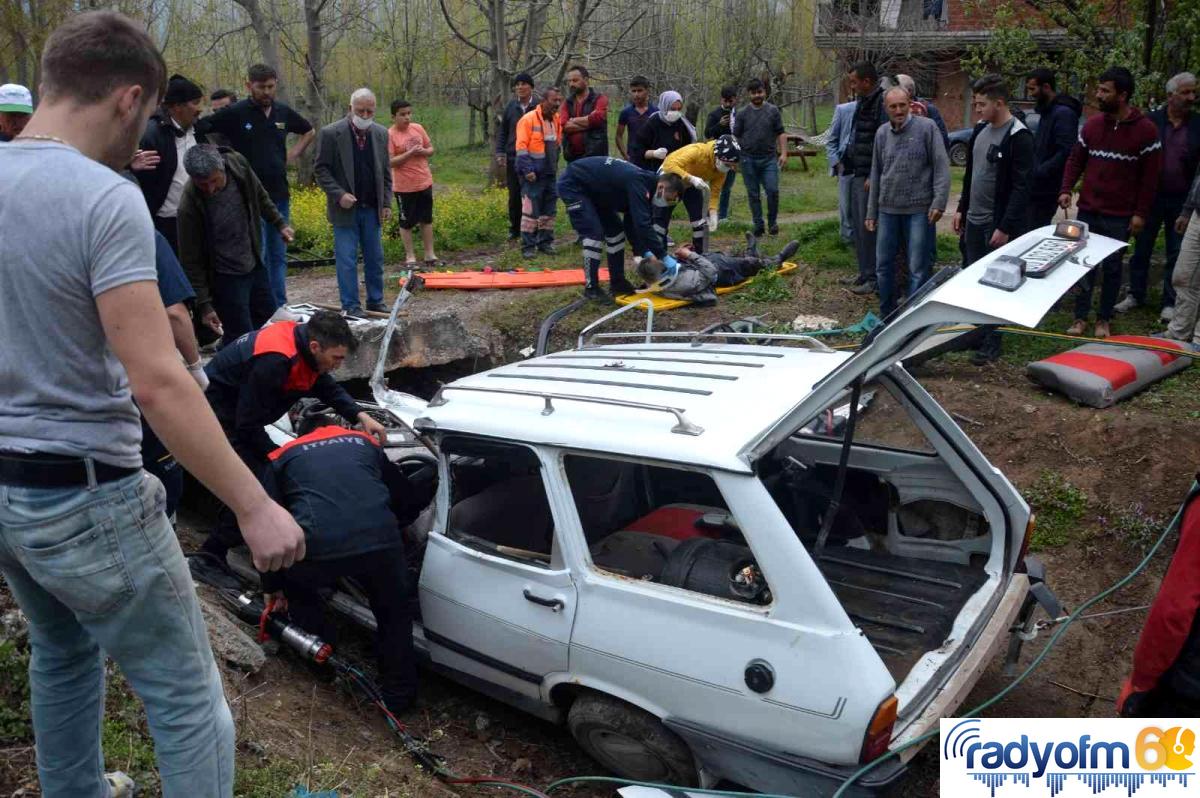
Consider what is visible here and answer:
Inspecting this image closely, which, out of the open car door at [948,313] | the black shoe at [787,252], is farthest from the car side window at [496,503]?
the black shoe at [787,252]

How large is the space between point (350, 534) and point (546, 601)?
33.7 inches

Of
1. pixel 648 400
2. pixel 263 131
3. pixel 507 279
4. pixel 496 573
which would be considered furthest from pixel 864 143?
pixel 496 573

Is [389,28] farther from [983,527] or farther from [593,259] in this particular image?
[983,527]

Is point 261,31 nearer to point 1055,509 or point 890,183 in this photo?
point 890,183

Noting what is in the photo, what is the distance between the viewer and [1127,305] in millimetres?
7922

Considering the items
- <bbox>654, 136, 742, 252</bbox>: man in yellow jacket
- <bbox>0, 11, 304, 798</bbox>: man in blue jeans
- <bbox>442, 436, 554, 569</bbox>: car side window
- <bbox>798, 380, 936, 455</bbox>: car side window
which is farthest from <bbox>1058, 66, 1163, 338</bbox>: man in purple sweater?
<bbox>0, 11, 304, 798</bbox>: man in blue jeans

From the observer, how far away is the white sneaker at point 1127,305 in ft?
25.9

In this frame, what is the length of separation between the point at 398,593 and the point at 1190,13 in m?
7.92

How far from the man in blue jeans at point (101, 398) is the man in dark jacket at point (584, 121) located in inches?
353

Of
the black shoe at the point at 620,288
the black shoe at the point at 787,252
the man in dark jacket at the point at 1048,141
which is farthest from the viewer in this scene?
the black shoe at the point at 787,252

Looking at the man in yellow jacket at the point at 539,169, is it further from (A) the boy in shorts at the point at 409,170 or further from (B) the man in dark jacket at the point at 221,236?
(B) the man in dark jacket at the point at 221,236

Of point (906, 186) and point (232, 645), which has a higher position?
point (906, 186)

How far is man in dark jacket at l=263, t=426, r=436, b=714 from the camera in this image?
3.86 metres

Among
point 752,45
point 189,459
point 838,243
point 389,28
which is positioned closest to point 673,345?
point 189,459
